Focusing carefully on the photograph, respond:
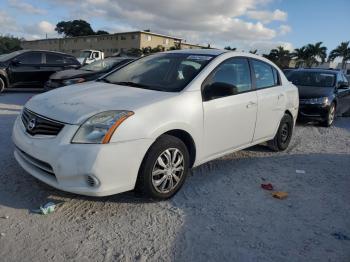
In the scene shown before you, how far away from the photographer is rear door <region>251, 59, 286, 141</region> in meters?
5.07

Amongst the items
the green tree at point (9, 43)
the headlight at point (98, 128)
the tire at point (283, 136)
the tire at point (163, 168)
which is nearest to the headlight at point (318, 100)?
the tire at point (283, 136)

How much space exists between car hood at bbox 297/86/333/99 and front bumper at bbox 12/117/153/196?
6565mm

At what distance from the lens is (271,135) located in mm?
5582

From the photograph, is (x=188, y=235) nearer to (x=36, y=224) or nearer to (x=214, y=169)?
(x=36, y=224)

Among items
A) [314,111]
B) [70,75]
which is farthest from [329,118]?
[70,75]

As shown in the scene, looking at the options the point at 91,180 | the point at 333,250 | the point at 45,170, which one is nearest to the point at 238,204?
the point at 333,250

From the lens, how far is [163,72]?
14.7 ft

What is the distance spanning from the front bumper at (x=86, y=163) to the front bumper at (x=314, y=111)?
6.39 meters

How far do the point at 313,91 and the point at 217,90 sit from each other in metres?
5.73

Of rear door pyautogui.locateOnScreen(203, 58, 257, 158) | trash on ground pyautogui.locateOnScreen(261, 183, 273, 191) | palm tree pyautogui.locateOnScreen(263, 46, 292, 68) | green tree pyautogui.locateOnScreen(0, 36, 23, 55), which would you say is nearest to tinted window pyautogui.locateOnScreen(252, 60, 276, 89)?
rear door pyautogui.locateOnScreen(203, 58, 257, 158)

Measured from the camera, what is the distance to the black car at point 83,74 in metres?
9.54

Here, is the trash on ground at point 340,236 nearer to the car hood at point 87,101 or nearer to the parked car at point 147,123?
the parked car at point 147,123

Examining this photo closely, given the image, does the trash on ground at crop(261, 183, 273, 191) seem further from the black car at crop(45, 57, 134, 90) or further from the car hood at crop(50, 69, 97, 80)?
the car hood at crop(50, 69, 97, 80)

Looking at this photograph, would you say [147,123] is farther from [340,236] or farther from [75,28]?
[75,28]
